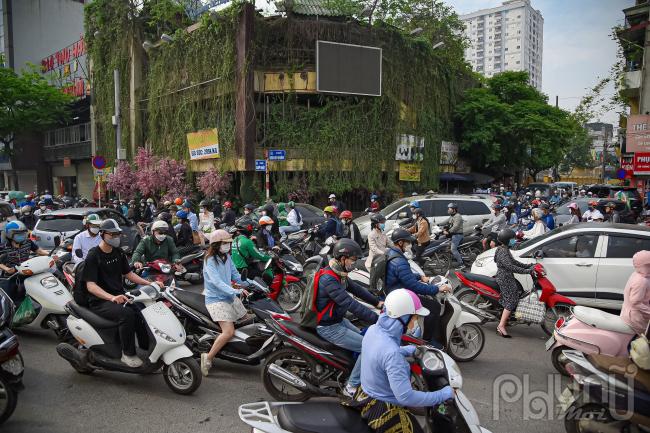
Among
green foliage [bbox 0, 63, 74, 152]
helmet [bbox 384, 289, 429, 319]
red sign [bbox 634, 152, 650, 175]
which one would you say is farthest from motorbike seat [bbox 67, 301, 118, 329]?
green foliage [bbox 0, 63, 74, 152]

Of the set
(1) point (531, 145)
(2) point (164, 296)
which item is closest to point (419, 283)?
(2) point (164, 296)

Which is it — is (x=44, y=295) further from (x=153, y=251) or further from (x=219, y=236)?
(x=219, y=236)

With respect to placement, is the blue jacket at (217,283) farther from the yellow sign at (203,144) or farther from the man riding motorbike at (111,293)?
the yellow sign at (203,144)

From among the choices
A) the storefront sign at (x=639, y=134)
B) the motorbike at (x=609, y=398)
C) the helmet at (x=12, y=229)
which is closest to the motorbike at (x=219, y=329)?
the motorbike at (x=609, y=398)

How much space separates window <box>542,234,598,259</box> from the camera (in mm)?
7738

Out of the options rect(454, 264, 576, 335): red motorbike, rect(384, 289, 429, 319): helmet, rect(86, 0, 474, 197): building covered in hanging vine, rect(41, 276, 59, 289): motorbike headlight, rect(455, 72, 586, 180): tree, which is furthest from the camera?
rect(455, 72, 586, 180): tree

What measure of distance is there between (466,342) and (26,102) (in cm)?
3587

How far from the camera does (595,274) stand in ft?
25.0

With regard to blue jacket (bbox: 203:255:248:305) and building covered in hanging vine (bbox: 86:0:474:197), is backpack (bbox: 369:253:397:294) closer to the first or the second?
blue jacket (bbox: 203:255:248:305)

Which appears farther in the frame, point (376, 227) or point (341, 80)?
point (341, 80)

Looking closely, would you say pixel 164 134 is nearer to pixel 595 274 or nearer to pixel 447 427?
pixel 595 274

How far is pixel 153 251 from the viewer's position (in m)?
7.71

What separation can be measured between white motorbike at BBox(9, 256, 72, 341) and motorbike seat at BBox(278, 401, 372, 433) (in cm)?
449

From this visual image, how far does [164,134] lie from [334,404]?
2573 centimetres
